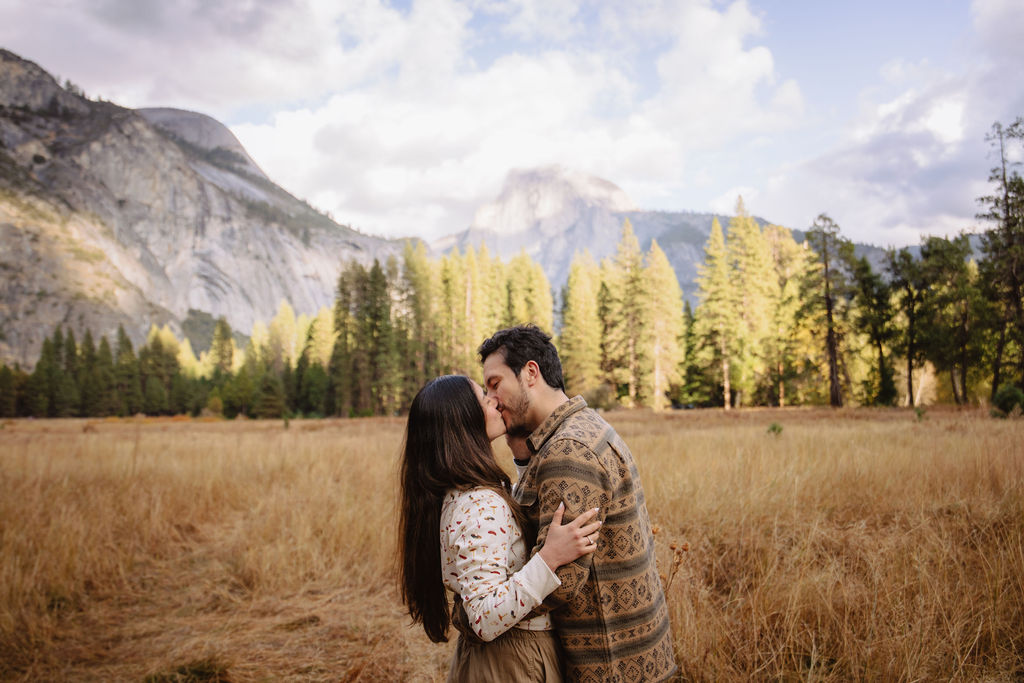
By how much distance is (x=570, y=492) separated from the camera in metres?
1.67

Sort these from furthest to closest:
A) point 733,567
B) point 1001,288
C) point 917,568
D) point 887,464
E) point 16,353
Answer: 1. point 16,353
2. point 1001,288
3. point 887,464
4. point 733,567
5. point 917,568

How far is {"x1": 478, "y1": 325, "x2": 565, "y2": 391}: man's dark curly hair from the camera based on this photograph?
6.39ft

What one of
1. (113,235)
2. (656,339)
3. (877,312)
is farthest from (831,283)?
(113,235)

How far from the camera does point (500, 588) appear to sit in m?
1.60

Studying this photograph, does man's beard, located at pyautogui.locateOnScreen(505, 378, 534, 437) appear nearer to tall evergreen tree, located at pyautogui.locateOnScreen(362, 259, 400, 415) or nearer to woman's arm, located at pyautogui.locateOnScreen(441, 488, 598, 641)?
woman's arm, located at pyautogui.locateOnScreen(441, 488, 598, 641)

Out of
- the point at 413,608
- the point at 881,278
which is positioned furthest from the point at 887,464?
the point at 881,278

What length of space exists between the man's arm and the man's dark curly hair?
33 cm

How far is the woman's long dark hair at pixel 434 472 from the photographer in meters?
1.82

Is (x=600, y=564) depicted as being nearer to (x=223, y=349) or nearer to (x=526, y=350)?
(x=526, y=350)

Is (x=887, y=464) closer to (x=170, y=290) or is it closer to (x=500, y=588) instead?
(x=500, y=588)

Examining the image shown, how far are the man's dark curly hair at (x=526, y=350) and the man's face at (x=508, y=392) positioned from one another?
0.02 m

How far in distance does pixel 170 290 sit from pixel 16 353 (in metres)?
49.6

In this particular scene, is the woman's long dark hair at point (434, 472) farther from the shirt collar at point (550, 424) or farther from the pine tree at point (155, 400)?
the pine tree at point (155, 400)

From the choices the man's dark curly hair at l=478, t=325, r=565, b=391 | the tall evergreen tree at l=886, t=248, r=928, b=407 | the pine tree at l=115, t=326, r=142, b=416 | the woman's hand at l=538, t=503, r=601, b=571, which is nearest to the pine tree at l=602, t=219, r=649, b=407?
the tall evergreen tree at l=886, t=248, r=928, b=407
